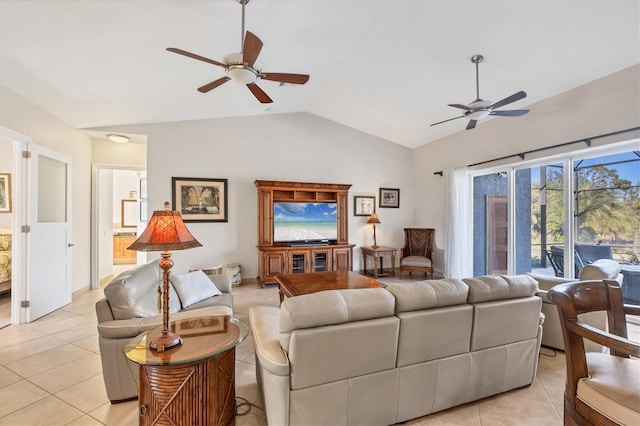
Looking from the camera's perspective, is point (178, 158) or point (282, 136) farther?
point (282, 136)


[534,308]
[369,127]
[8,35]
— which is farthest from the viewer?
[369,127]

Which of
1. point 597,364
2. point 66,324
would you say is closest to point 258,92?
point 597,364

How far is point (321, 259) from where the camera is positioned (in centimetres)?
547

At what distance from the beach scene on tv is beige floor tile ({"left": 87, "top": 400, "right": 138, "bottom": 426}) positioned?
3537 mm

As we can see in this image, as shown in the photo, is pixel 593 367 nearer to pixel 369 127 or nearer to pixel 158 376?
pixel 158 376

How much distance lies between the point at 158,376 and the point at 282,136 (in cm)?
487

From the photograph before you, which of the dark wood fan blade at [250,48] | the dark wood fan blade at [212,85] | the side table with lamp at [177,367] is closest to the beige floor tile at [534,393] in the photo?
the side table with lamp at [177,367]

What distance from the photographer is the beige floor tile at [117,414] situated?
1732mm

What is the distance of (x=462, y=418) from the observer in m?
1.77

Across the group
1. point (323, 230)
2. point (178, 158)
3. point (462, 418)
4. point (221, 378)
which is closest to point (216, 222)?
point (178, 158)

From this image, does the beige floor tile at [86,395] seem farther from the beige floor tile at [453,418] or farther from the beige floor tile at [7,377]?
the beige floor tile at [453,418]

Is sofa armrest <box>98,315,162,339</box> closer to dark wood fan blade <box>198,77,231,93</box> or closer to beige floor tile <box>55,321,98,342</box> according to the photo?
beige floor tile <box>55,321,98,342</box>

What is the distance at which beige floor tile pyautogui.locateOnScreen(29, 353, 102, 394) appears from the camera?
83.6 inches

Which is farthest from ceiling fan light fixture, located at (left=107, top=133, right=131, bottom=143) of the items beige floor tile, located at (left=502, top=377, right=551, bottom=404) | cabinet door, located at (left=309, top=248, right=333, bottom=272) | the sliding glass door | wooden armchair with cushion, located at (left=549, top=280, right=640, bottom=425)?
the sliding glass door
